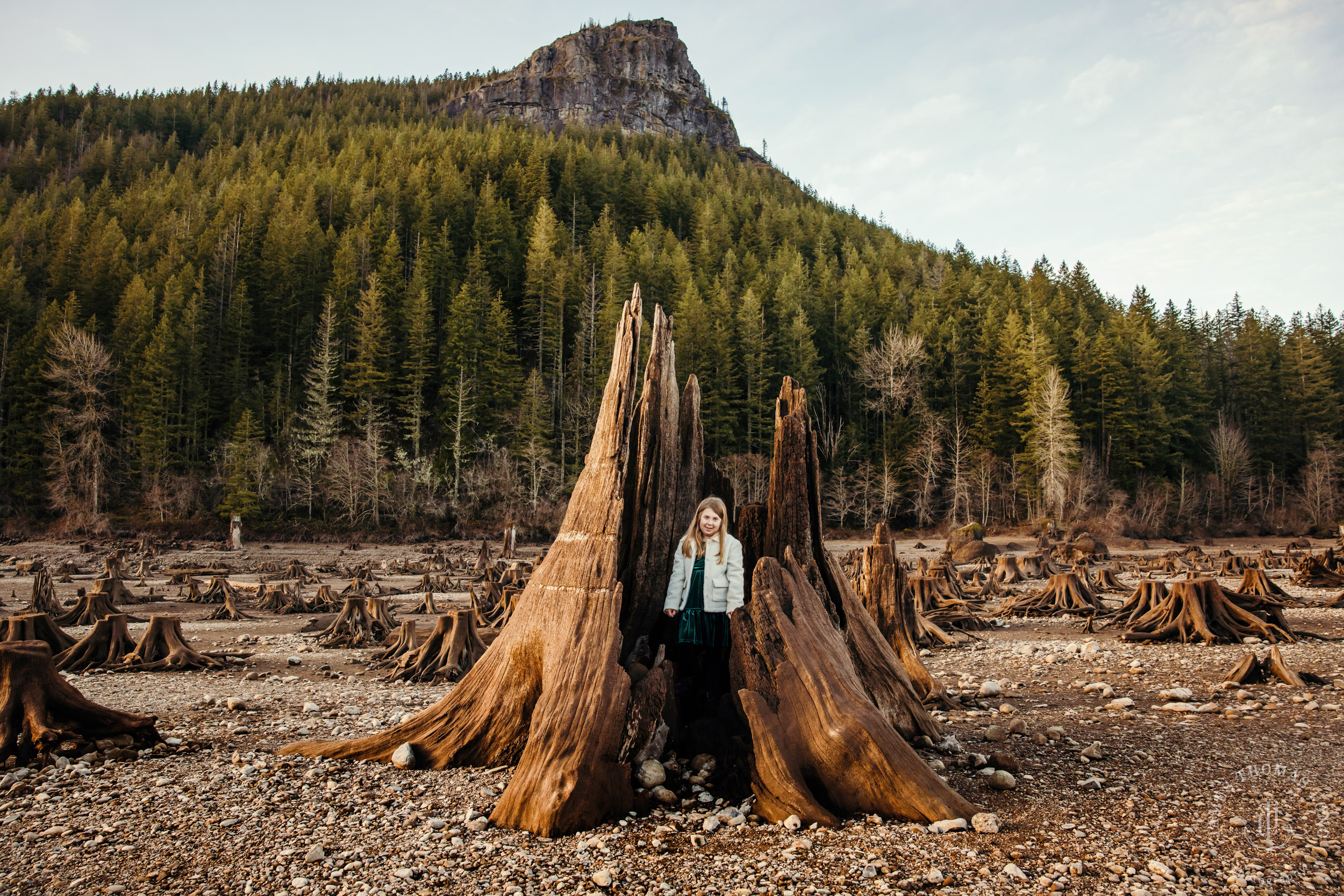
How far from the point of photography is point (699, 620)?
218 inches

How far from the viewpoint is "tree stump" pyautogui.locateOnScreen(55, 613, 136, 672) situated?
377 inches

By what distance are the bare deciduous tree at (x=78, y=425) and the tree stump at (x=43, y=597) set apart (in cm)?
2885

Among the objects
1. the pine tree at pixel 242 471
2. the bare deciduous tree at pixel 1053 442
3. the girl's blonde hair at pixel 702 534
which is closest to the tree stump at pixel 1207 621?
the girl's blonde hair at pixel 702 534

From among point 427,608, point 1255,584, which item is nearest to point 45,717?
point 427,608

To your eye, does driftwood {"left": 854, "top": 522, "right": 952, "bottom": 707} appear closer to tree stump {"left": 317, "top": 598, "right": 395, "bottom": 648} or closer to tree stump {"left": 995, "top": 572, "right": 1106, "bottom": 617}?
tree stump {"left": 995, "top": 572, "right": 1106, "bottom": 617}

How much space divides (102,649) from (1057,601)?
17.6 m

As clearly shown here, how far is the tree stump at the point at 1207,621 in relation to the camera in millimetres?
10234

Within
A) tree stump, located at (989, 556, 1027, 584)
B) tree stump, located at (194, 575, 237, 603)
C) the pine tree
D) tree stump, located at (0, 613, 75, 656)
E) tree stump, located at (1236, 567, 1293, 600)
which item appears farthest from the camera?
the pine tree

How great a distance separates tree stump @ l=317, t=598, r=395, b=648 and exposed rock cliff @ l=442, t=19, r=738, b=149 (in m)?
147

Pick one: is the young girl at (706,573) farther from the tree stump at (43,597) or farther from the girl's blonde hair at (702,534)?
the tree stump at (43,597)

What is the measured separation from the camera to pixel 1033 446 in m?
47.4

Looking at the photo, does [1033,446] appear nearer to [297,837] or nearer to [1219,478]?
[1219,478]

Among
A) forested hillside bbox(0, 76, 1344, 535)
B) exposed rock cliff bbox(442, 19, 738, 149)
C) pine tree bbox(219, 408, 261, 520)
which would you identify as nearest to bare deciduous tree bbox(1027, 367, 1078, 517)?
forested hillside bbox(0, 76, 1344, 535)

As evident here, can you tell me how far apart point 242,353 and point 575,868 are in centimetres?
6026
